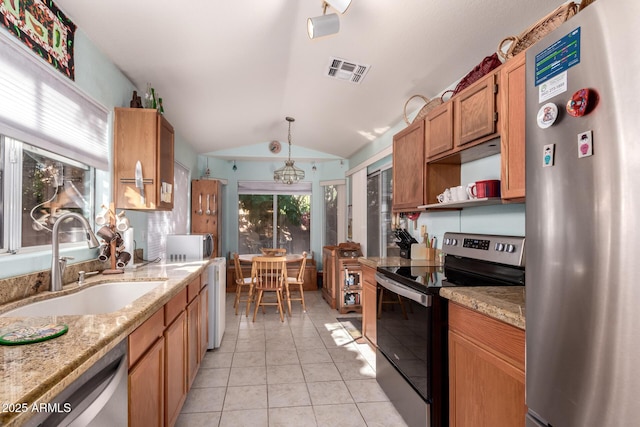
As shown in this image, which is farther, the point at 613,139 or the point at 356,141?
the point at 356,141

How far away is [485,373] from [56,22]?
2766 mm

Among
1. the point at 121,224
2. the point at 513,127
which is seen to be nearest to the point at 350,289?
the point at 121,224

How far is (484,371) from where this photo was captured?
1.41 meters

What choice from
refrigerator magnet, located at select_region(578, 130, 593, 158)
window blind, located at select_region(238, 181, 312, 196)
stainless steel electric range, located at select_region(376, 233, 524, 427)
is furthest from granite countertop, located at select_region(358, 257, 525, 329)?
window blind, located at select_region(238, 181, 312, 196)

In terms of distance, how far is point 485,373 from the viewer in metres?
1.40

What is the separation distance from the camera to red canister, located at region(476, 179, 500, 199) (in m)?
1.90

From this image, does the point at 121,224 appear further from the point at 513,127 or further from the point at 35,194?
the point at 513,127

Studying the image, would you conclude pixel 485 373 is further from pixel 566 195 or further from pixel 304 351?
pixel 304 351

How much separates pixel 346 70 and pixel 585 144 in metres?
2.34

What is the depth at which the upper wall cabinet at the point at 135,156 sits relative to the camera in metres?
2.46

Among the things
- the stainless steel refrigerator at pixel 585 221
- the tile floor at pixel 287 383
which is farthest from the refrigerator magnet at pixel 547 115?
the tile floor at pixel 287 383

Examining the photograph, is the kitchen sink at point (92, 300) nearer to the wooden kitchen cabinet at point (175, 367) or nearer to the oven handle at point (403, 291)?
the wooden kitchen cabinet at point (175, 367)

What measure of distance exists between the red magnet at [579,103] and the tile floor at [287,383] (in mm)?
1955

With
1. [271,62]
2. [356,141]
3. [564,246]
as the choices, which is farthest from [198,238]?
[564,246]
